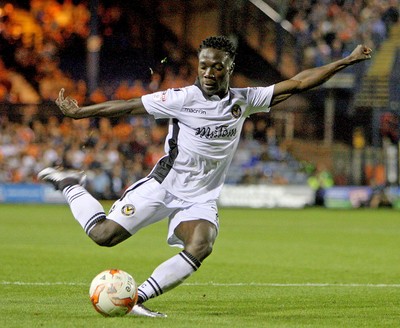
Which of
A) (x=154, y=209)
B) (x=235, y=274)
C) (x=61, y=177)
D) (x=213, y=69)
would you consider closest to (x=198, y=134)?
(x=213, y=69)

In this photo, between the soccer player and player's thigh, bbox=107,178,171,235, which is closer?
the soccer player

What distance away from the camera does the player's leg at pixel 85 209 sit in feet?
26.1

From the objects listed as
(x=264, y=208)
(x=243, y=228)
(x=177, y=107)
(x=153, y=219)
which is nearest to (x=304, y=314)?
(x=153, y=219)

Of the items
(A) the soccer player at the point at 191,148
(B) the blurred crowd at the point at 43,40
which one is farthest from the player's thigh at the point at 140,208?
(B) the blurred crowd at the point at 43,40

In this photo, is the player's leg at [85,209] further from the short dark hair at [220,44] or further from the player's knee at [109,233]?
the short dark hair at [220,44]

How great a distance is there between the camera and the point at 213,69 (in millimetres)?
7746

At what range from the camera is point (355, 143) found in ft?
103

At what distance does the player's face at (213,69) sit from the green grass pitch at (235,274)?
6.02ft

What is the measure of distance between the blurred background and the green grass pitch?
273 inches

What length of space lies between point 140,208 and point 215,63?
1326mm

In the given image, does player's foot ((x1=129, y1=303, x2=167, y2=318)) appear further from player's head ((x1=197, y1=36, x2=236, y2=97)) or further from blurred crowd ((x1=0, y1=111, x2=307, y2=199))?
blurred crowd ((x1=0, y1=111, x2=307, y2=199))

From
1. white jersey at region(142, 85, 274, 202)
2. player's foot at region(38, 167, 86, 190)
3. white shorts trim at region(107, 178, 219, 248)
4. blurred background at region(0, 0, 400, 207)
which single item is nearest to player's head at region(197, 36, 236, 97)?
white jersey at region(142, 85, 274, 202)

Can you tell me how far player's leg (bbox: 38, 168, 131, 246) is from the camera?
26.1 ft

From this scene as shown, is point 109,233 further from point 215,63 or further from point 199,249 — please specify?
point 215,63
